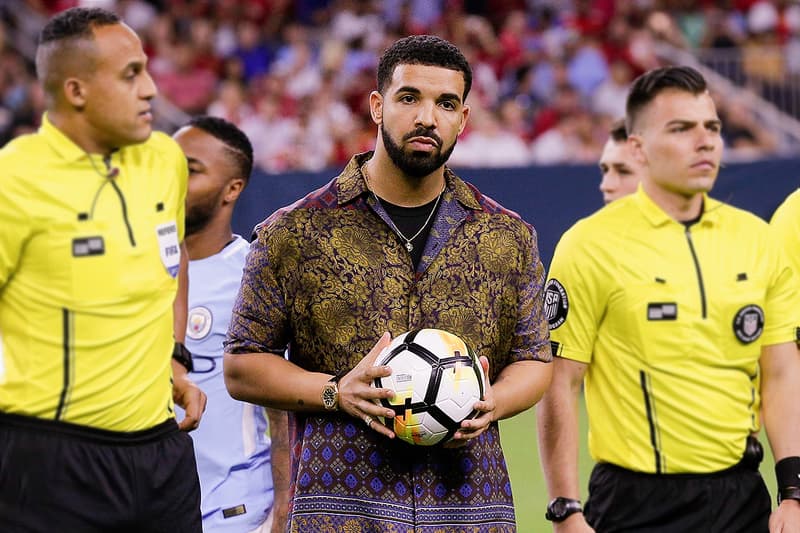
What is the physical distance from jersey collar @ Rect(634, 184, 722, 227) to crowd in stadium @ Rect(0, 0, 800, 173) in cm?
910

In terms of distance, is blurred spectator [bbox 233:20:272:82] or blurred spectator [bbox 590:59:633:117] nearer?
blurred spectator [bbox 590:59:633:117]

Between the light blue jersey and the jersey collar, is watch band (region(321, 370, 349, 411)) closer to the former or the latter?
the light blue jersey

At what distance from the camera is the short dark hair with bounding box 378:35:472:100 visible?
443 cm

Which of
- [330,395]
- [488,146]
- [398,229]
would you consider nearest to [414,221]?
[398,229]

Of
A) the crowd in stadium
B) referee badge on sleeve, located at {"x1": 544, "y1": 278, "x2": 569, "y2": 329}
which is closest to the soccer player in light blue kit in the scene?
referee badge on sleeve, located at {"x1": 544, "y1": 278, "x2": 569, "y2": 329}

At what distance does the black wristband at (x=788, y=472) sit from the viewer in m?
5.01

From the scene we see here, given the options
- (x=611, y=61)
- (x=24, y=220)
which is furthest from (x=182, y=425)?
(x=611, y=61)

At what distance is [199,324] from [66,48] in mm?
1647

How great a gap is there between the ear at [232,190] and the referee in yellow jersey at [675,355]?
4.70 feet

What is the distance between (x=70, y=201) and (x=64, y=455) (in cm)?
74

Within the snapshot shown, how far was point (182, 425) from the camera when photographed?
4.30 metres

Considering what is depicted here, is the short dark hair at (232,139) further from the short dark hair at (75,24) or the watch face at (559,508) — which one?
the watch face at (559,508)

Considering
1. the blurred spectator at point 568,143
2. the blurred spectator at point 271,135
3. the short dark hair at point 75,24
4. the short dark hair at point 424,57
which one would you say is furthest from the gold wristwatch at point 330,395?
the blurred spectator at point 568,143

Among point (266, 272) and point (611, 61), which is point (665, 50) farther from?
point (266, 272)
